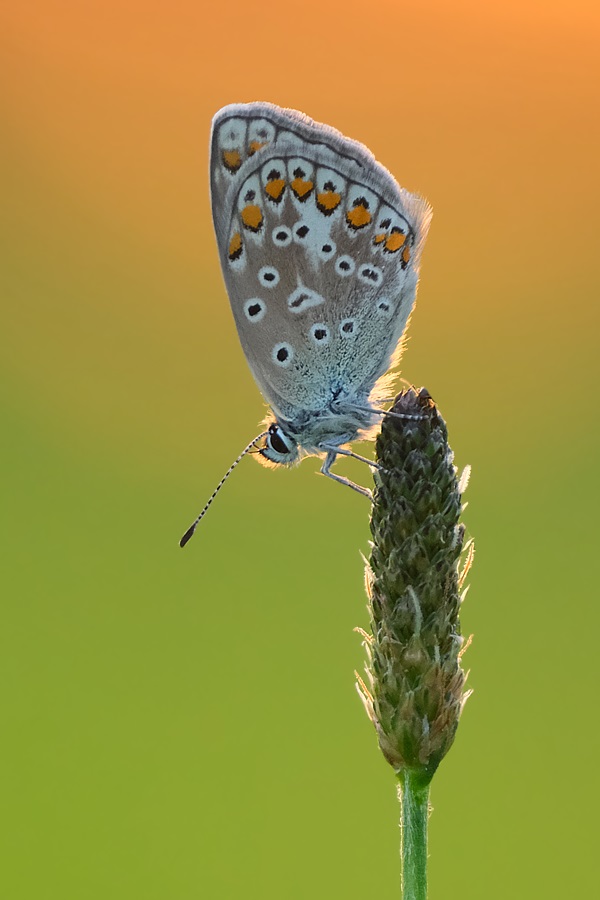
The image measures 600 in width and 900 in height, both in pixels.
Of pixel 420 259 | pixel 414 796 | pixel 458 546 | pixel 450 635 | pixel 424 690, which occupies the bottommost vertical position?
pixel 414 796

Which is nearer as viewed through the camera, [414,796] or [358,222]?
[414,796]

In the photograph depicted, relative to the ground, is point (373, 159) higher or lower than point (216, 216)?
higher

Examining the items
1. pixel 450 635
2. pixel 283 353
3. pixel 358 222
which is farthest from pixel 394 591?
pixel 358 222

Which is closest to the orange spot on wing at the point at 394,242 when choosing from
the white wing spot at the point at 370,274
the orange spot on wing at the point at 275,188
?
the white wing spot at the point at 370,274

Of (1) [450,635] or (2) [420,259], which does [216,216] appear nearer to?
(2) [420,259]

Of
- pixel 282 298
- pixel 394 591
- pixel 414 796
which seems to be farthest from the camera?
pixel 282 298

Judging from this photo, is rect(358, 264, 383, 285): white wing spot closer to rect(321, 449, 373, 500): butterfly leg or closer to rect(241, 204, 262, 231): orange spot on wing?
rect(241, 204, 262, 231): orange spot on wing

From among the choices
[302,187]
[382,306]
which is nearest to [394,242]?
[382,306]

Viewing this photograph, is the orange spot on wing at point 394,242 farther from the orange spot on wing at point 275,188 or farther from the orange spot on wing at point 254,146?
the orange spot on wing at point 254,146
